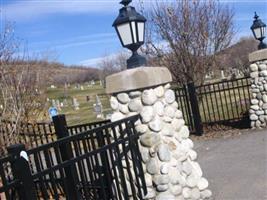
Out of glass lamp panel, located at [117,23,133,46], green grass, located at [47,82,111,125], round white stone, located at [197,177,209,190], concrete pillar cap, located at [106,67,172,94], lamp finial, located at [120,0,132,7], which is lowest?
green grass, located at [47,82,111,125]

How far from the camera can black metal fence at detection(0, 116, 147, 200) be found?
3156mm

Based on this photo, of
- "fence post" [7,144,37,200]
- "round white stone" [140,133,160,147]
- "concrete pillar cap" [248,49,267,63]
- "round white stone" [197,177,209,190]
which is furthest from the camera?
"concrete pillar cap" [248,49,267,63]

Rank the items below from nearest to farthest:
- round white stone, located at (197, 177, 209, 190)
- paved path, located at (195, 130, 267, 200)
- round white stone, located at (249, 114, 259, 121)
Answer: round white stone, located at (197, 177, 209, 190)
paved path, located at (195, 130, 267, 200)
round white stone, located at (249, 114, 259, 121)

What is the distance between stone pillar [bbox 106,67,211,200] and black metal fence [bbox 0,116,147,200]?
5.2 inches

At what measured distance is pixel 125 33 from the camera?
206 inches

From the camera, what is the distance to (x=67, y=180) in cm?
386

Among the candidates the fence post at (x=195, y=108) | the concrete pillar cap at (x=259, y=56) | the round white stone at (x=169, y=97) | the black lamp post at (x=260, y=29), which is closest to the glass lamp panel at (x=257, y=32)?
the black lamp post at (x=260, y=29)

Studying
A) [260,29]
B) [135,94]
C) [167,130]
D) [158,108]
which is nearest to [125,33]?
[135,94]

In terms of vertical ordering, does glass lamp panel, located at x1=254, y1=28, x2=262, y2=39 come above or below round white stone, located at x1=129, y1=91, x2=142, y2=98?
above

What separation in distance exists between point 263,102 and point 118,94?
644 centimetres

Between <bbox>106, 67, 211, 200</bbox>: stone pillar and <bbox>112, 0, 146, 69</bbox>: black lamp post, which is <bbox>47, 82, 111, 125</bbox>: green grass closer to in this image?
<bbox>112, 0, 146, 69</bbox>: black lamp post

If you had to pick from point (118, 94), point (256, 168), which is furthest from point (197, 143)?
point (118, 94)

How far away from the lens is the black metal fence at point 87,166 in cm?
316

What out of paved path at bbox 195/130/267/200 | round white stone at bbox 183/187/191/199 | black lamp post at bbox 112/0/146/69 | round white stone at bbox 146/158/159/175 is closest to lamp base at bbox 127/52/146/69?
black lamp post at bbox 112/0/146/69
